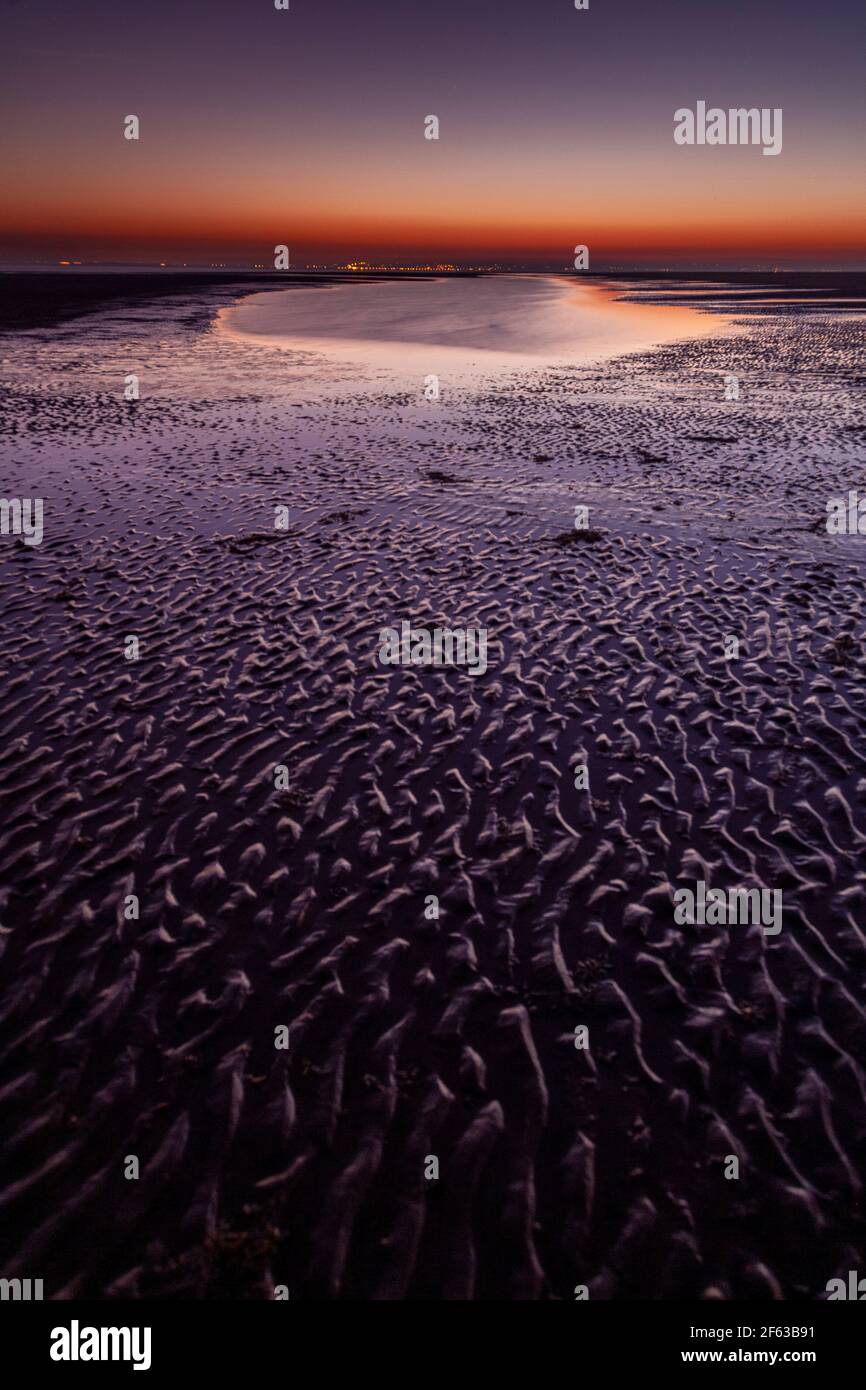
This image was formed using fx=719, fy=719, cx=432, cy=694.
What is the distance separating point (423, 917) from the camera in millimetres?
8898

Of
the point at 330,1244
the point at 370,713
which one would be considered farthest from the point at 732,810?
the point at 330,1244

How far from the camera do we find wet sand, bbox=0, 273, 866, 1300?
19.8 ft

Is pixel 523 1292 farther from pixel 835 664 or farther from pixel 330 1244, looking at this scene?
pixel 835 664

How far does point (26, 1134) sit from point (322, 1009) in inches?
113

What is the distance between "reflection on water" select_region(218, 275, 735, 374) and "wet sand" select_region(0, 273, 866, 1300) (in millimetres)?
38829

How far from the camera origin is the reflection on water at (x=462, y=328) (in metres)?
57.6

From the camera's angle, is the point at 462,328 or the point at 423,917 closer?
the point at 423,917

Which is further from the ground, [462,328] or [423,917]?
[462,328]

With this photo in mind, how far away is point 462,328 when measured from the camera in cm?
7788

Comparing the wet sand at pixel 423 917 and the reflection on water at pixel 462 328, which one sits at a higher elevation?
the reflection on water at pixel 462 328

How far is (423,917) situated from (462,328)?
266 ft

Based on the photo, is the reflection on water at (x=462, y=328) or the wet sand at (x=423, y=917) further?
the reflection on water at (x=462, y=328)

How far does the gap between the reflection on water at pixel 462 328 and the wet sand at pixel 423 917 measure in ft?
127

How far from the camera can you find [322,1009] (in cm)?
777
